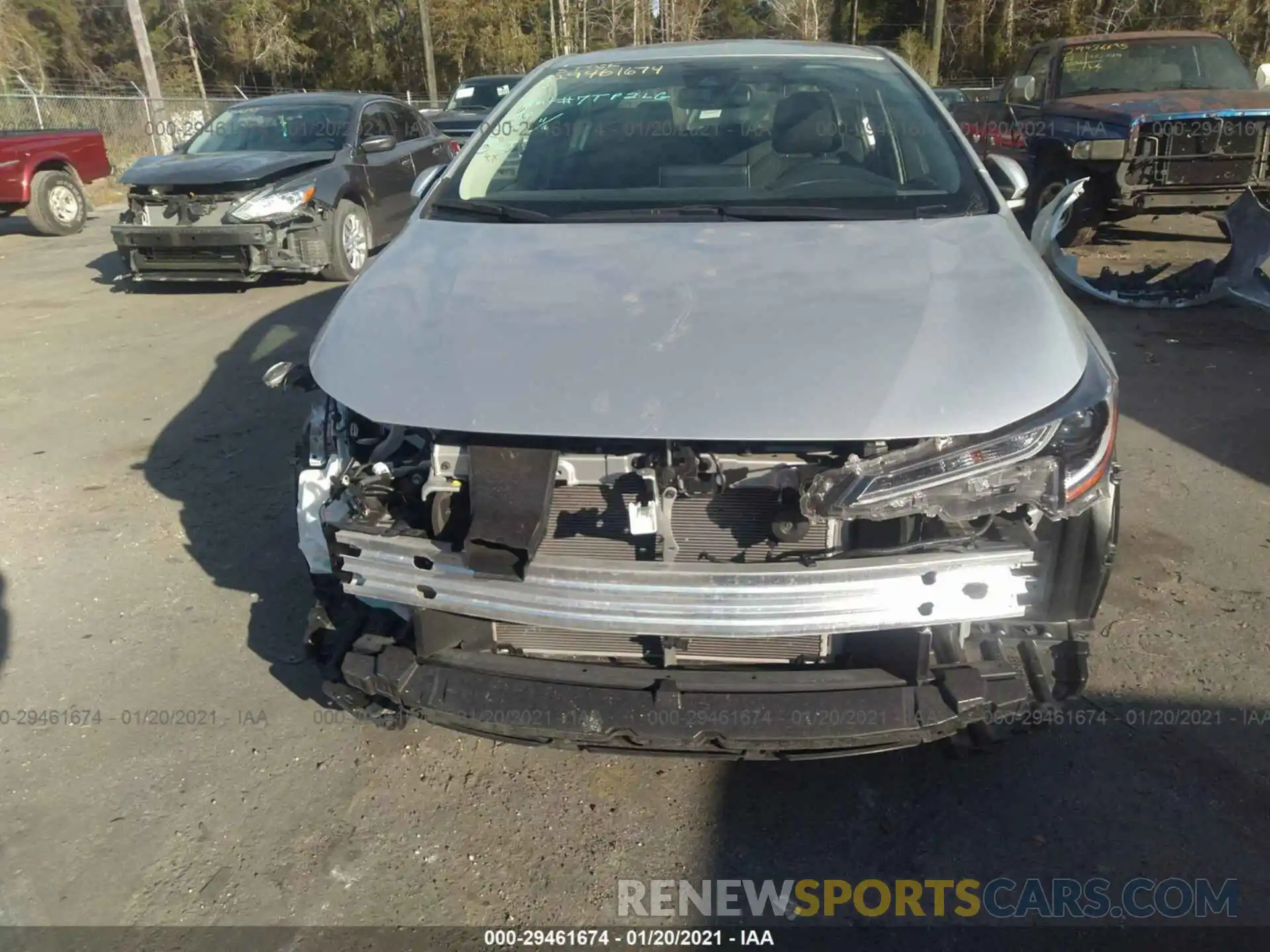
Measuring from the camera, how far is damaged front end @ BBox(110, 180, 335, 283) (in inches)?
317

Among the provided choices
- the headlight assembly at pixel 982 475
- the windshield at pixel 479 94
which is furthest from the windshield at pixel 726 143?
the windshield at pixel 479 94

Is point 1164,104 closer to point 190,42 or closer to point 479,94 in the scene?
point 479,94

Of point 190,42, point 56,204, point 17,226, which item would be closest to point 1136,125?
point 56,204

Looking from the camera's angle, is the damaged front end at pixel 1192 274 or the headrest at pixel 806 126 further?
the damaged front end at pixel 1192 274

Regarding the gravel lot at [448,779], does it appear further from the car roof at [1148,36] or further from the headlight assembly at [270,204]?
the car roof at [1148,36]

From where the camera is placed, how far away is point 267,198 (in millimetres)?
8078

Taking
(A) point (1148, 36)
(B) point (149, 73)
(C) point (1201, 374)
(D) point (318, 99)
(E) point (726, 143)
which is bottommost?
(C) point (1201, 374)

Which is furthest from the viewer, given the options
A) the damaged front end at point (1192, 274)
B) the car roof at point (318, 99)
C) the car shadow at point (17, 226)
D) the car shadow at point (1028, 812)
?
the car shadow at point (17, 226)

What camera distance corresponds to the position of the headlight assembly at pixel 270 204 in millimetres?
8047

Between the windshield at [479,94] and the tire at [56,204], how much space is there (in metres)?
5.72

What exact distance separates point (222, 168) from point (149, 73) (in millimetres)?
15704

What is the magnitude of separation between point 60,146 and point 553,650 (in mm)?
12828

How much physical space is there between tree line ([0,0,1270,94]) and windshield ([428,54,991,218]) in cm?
3346

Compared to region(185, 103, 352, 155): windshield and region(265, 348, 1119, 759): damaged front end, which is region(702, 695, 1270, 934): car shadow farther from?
region(185, 103, 352, 155): windshield
